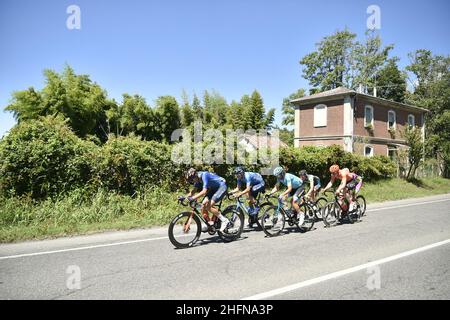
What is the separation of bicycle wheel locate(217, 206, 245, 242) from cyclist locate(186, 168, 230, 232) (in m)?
0.18

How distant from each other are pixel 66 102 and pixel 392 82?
166ft

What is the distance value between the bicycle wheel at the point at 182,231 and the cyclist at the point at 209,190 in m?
0.40

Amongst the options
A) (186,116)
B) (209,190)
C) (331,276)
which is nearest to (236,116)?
(186,116)

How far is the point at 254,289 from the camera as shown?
4.32 meters

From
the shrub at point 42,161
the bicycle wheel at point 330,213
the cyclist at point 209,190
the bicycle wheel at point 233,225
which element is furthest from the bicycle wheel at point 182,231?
the shrub at point 42,161

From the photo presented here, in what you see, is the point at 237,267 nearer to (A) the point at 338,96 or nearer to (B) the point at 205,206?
(B) the point at 205,206

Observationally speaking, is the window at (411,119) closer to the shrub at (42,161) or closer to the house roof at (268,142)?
the house roof at (268,142)

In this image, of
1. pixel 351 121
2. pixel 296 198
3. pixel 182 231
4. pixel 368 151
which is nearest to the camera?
pixel 182 231

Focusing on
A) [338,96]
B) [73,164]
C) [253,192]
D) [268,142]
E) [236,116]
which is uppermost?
[236,116]

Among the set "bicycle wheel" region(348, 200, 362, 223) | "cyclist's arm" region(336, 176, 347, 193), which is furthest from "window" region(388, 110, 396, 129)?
"cyclist's arm" region(336, 176, 347, 193)

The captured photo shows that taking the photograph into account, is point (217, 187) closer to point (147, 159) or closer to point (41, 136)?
point (147, 159)

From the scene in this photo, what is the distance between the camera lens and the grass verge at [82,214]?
7.86m

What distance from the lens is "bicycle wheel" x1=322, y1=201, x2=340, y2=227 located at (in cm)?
905

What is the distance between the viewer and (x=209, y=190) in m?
7.36
